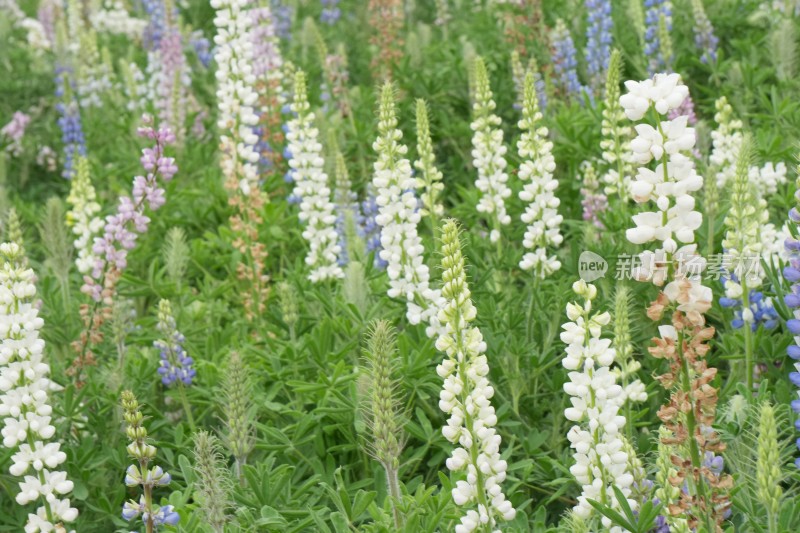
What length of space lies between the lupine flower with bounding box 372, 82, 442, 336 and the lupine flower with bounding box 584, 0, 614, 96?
8.88ft

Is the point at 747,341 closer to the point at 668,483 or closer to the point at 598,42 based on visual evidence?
the point at 668,483

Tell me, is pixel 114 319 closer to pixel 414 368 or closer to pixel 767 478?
pixel 414 368

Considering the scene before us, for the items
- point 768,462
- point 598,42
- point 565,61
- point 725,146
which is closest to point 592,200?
point 725,146

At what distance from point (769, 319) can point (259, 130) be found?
3.69m

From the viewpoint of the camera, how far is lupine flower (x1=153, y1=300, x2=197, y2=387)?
14.7ft

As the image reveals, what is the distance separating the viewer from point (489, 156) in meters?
4.73

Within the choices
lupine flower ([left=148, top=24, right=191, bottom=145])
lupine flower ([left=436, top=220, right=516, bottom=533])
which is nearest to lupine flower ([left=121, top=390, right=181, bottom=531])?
lupine flower ([left=436, top=220, right=516, bottom=533])

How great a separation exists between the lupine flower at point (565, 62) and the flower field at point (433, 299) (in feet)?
0.10

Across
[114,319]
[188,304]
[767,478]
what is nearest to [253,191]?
[188,304]

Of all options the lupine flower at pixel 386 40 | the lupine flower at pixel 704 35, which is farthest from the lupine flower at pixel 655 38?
the lupine flower at pixel 386 40

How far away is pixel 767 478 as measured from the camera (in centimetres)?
281

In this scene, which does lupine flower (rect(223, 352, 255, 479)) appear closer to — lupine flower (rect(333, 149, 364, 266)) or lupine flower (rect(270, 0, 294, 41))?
lupine flower (rect(333, 149, 364, 266))

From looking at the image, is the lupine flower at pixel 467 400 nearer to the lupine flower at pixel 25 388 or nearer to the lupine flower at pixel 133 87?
the lupine flower at pixel 25 388

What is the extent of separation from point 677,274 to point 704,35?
414cm
